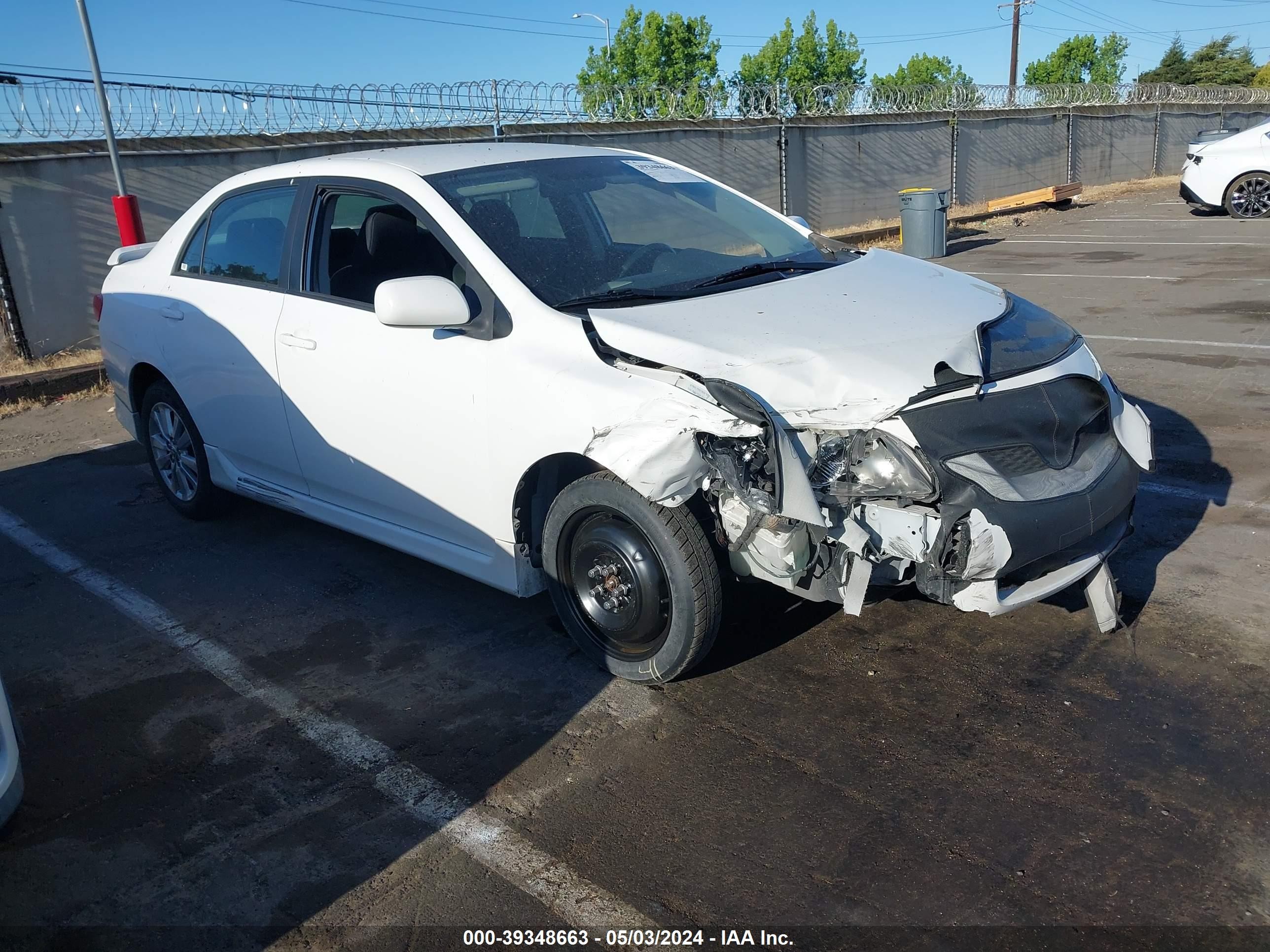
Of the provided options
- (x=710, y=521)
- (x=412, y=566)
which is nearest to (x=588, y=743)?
(x=710, y=521)

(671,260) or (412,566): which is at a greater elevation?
(671,260)

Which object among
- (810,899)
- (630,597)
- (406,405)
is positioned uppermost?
(406,405)

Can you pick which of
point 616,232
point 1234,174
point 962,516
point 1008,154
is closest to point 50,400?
point 616,232

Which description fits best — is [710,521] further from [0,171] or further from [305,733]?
[0,171]

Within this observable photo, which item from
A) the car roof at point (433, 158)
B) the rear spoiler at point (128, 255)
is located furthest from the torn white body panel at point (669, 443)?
the rear spoiler at point (128, 255)

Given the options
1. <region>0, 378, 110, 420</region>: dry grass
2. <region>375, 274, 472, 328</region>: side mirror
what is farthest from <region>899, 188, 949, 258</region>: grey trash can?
<region>375, 274, 472, 328</region>: side mirror

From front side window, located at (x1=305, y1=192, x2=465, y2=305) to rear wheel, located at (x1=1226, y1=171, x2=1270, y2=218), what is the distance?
17.7 meters

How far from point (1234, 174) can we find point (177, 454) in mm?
18149

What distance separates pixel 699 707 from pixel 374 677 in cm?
130

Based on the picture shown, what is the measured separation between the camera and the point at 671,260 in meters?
4.38

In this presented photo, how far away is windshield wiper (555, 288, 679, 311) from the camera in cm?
395

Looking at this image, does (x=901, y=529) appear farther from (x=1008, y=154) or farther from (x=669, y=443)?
(x=1008, y=154)

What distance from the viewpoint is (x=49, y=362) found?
406 inches

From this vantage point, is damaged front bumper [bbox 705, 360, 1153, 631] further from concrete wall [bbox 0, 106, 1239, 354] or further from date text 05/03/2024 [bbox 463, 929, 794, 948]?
concrete wall [bbox 0, 106, 1239, 354]
